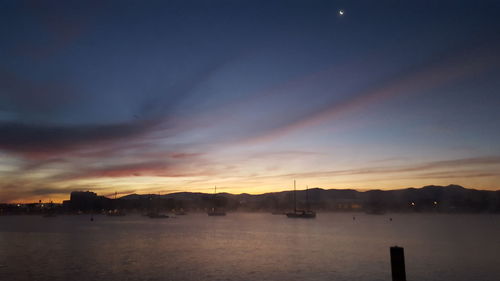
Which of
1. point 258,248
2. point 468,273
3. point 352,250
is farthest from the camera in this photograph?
point 258,248

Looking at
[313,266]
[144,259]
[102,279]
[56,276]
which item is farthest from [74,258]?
[313,266]

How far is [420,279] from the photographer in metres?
37.5

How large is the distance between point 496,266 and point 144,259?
43.7 metres

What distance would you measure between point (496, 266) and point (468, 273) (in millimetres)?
6298

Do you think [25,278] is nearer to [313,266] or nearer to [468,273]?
[313,266]

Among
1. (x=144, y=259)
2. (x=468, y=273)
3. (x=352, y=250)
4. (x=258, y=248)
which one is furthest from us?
(x=258, y=248)

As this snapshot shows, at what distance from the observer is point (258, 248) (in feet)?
216

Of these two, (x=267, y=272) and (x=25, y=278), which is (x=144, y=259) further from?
(x=267, y=272)

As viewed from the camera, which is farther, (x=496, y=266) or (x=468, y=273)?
(x=496, y=266)

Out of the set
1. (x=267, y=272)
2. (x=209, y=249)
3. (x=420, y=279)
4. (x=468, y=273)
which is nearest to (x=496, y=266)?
(x=468, y=273)

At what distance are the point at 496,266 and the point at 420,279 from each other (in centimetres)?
1328

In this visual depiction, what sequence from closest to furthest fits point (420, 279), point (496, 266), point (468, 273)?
point (420, 279), point (468, 273), point (496, 266)

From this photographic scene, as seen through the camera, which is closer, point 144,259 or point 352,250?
point 144,259

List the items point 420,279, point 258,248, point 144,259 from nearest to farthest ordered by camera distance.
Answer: point 420,279 < point 144,259 < point 258,248
